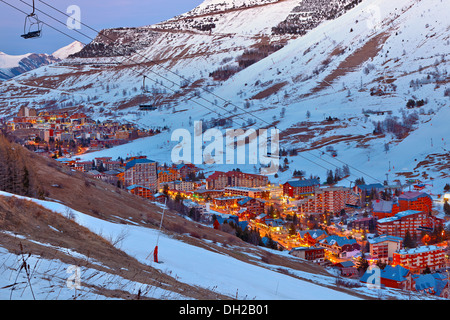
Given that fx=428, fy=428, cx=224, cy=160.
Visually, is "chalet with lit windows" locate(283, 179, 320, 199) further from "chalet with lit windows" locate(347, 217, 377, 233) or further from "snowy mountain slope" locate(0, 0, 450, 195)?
"chalet with lit windows" locate(347, 217, 377, 233)

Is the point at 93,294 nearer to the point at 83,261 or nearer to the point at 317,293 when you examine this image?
the point at 83,261

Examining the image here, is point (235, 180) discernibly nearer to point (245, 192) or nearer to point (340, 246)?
point (245, 192)

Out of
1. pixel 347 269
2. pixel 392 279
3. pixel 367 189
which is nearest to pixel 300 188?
pixel 367 189

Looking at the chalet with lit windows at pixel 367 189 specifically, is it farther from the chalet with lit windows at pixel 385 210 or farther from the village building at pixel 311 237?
the village building at pixel 311 237

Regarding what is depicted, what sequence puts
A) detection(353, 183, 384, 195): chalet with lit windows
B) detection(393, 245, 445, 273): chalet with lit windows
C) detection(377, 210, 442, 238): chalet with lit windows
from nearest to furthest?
detection(393, 245, 445, 273): chalet with lit windows → detection(377, 210, 442, 238): chalet with lit windows → detection(353, 183, 384, 195): chalet with lit windows

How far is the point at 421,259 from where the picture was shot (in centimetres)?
1908

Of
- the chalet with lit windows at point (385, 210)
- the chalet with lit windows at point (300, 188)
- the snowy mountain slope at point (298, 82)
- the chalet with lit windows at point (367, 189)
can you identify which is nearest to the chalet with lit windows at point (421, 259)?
the chalet with lit windows at point (385, 210)

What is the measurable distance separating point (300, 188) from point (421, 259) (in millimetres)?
16444

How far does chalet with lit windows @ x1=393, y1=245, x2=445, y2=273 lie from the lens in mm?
18797

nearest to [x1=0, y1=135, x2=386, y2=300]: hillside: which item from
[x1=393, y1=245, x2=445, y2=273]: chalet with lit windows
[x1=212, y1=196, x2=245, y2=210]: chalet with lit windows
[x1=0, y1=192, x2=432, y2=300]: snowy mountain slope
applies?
[x1=0, y1=192, x2=432, y2=300]: snowy mountain slope

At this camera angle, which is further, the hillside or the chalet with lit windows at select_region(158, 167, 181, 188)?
the chalet with lit windows at select_region(158, 167, 181, 188)
